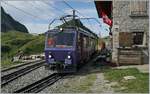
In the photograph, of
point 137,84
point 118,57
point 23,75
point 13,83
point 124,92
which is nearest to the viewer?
point 124,92

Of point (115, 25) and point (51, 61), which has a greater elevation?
point (115, 25)

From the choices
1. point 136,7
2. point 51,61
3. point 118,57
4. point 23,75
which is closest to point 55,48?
point 51,61

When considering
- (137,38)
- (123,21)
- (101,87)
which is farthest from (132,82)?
(123,21)

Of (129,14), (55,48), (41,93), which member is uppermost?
(129,14)

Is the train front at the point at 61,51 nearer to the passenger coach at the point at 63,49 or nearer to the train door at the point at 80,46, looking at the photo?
the passenger coach at the point at 63,49

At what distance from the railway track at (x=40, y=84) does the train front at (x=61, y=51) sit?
33.4 inches

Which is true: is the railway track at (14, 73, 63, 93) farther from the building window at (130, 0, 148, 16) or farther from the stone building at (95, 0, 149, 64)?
the building window at (130, 0, 148, 16)

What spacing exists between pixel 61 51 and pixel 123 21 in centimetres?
508

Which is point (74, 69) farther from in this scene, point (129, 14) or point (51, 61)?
point (129, 14)

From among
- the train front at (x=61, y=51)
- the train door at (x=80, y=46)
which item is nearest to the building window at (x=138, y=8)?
the train door at (x=80, y=46)

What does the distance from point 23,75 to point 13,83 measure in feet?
12.1

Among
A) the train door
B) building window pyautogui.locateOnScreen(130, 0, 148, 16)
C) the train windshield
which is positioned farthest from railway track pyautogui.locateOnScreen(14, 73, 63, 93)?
building window pyautogui.locateOnScreen(130, 0, 148, 16)

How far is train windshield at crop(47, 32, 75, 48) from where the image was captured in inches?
938

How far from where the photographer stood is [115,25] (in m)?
26.7
